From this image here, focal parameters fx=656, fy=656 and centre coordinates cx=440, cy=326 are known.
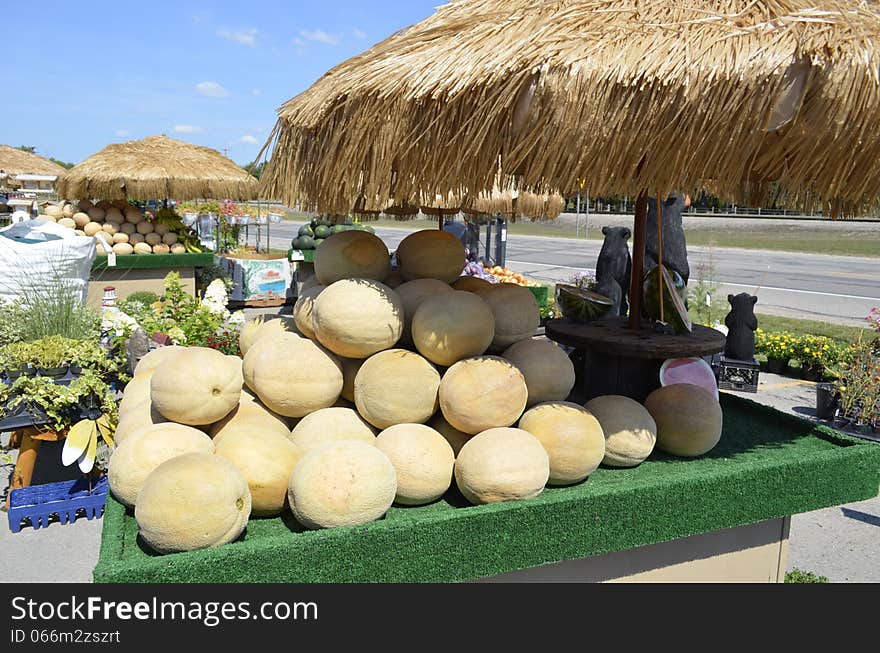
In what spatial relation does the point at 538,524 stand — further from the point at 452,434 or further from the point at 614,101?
the point at 614,101

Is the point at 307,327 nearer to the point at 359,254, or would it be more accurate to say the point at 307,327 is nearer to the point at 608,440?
the point at 359,254

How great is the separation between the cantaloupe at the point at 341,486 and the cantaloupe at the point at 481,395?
14.7 inches

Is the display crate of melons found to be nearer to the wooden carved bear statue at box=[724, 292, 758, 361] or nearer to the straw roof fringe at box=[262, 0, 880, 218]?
the straw roof fringe at box=[262, 0, 880, 218]

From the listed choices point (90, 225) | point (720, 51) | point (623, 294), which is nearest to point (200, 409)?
point (720, 51)

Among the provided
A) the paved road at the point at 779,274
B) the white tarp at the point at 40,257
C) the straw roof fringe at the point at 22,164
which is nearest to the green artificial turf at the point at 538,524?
the white tarp at the point at 40,257

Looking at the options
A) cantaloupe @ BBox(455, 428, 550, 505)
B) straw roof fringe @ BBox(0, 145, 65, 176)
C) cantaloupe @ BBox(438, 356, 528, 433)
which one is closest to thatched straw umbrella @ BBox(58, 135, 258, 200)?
cantaloupe @ BBox(438, 356, 528, 433)

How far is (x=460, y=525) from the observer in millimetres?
2219

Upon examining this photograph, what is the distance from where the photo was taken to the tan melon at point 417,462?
240cm

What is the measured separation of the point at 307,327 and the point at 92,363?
2.00 m

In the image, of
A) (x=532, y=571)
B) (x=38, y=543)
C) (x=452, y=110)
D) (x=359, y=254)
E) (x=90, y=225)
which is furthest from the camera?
(x=90, y=225)

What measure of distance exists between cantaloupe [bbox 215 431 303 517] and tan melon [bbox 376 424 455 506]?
36 centimetres

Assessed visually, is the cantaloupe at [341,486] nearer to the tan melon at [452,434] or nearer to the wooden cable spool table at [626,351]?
the tan melon at [452,434]

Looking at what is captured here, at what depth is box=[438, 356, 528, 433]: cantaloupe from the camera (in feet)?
8.32

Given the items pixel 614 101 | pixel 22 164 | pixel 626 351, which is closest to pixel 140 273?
pixel 626 351
